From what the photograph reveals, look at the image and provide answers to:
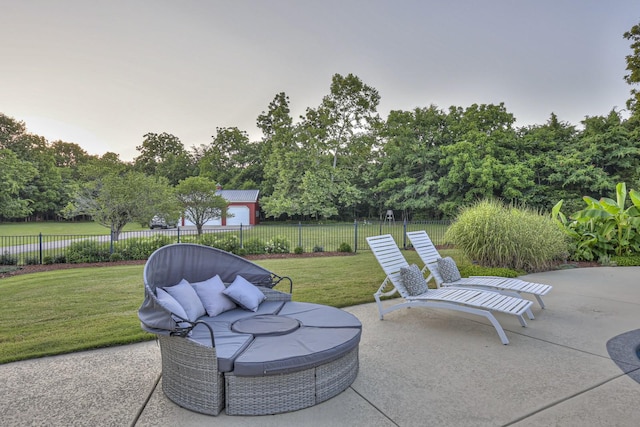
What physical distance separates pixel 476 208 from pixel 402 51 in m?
6.48

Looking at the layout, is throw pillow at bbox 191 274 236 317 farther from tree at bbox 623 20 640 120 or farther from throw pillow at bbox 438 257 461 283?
tree at bbox 623 20 640 120

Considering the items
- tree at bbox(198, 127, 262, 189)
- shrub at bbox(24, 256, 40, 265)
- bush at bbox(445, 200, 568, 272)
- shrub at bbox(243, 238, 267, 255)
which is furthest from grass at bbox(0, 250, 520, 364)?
tree at bbox(198, 127, 262, 189)

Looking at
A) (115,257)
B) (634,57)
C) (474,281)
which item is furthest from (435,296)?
(634,57)

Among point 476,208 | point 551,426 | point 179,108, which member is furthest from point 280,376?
point 179,108

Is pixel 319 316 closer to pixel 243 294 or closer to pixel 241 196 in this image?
pixel 243 294

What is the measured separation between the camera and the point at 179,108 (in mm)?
Result: 12883

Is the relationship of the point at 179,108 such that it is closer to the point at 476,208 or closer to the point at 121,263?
the point at 121,263

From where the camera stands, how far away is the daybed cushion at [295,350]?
2248mm

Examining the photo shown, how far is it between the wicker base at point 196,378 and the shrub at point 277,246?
29.7 ft

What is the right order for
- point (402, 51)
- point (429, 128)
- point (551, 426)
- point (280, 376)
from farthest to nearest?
point (429, 128) → point (402, 51) → point (280, 376) → point (551, 426)

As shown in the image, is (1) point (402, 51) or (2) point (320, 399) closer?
(2) point (320, 399)

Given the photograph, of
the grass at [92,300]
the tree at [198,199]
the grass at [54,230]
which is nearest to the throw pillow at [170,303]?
the grass at [92,300]

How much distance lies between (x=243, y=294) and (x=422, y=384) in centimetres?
184

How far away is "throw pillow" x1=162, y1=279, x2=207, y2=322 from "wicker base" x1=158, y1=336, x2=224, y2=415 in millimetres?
614
